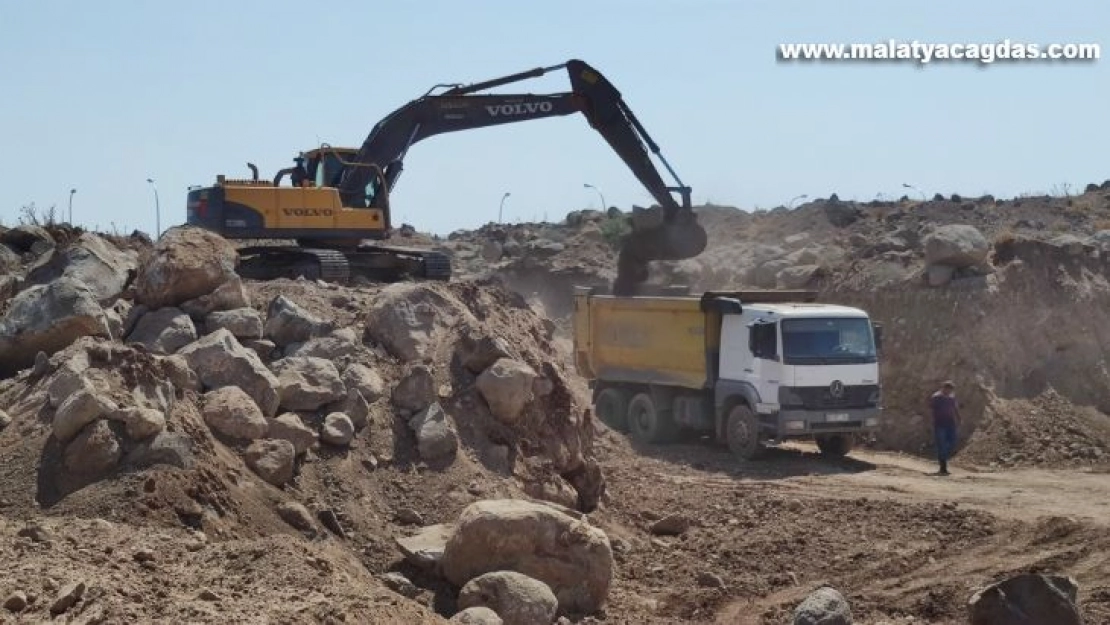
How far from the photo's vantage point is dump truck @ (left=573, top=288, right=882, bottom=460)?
20734mm

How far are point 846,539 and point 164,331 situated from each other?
7.27m

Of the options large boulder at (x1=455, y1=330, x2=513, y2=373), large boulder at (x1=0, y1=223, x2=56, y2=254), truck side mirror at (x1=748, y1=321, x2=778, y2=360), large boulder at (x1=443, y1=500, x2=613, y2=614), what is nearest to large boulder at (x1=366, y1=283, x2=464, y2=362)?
large boulder at (x1=455, y1=330, x2=513, y2=373)

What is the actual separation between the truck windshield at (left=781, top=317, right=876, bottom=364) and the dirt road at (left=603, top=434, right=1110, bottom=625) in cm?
172

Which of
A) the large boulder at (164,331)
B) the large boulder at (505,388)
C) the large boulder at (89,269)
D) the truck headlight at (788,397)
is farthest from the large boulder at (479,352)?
the truck headlight at (788,397)

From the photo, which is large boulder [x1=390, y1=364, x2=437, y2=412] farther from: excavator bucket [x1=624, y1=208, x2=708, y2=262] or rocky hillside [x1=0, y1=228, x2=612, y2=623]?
excavator bucket [x1=624, y1=208, x2=708, y2=262]

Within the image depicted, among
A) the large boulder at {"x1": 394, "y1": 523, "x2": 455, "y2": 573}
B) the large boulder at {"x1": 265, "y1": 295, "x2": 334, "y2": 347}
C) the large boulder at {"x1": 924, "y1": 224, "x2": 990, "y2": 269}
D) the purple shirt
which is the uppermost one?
the large boulder at {"x1": 924, "y1": 224, "x2": 990, "y2": 269}

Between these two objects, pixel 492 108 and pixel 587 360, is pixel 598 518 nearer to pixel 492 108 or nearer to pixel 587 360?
pixel 492 108

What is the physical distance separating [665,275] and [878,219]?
8.48 meters

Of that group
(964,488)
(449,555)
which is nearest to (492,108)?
(964,488)

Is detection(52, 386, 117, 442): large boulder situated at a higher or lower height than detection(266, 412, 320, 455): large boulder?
higher

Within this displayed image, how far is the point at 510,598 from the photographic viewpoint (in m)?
10.4

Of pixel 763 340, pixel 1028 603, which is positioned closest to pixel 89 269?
pixel 1028 603

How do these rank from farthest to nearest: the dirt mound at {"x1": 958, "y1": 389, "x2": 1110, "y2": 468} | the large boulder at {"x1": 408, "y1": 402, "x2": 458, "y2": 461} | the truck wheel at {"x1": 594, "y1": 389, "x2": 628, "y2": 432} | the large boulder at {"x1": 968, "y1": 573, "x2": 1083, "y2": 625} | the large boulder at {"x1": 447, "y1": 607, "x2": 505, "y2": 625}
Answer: the truck wheel at {"x1": 594, "y1": 389, "x2": 628, "y2": 432} < the dirt mound at {"x1": 958, "y1": 389, "x2": 1110, "y2": 468} < the large boulder at {"x1": 408, "y1": 402, "x2": 458, "y2": 461} < the large boulder at {"x1": 968, "y1": 573, "x2": 1083, "y2": 625} < the large boulder at {"x1": 447, "y1": 607, "x2": 505, "y2": 625}

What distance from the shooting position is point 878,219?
38.2 meters
